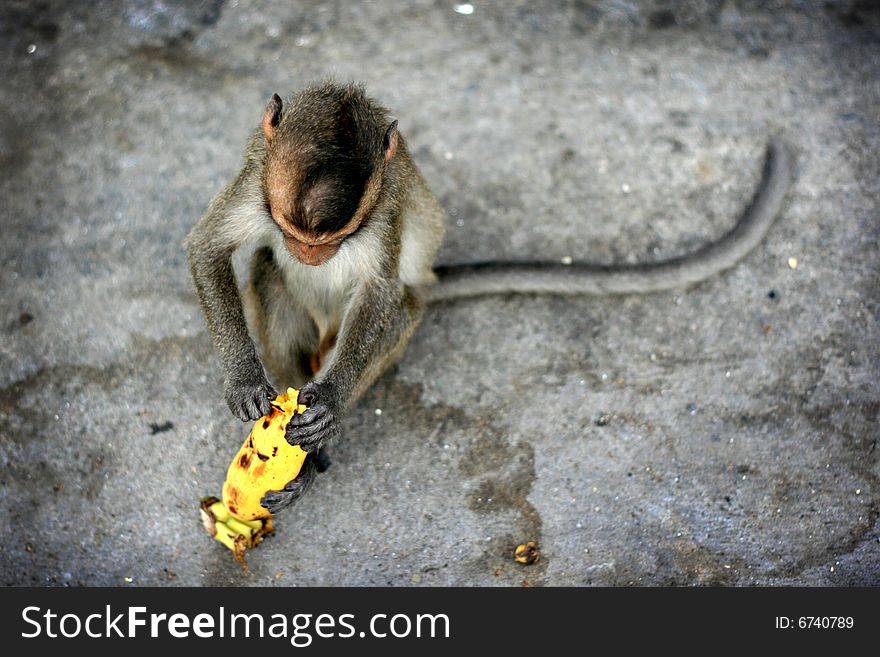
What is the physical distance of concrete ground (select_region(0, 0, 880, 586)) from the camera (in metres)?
3.96

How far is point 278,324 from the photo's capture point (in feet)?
12.5

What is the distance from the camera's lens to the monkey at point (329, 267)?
2928 millimetres

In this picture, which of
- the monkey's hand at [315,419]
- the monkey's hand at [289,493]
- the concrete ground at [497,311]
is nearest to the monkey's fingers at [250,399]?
the monkey's hand at [315,419]

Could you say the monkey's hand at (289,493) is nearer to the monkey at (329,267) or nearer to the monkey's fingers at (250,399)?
the monkey at (329,267)

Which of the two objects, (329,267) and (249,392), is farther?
(329,267)

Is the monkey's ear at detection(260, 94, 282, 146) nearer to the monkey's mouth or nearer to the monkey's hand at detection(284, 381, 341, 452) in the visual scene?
the monkey's mouth

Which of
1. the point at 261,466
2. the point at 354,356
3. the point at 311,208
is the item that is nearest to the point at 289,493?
the point at 261,466

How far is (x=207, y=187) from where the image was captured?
4.56 metres

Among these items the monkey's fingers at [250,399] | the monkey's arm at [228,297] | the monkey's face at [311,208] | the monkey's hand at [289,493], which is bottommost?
the monkey's hand at [289,493]

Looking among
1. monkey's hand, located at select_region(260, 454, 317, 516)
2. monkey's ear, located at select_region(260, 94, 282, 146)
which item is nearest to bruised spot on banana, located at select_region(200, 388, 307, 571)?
→ monkey's hand, located at select_region(260, 454, 317, 516)

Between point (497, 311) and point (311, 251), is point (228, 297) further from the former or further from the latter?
point (497, 311)

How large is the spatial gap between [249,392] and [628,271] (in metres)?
2.10

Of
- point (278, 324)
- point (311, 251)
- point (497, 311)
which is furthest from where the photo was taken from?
point (497, 311)
